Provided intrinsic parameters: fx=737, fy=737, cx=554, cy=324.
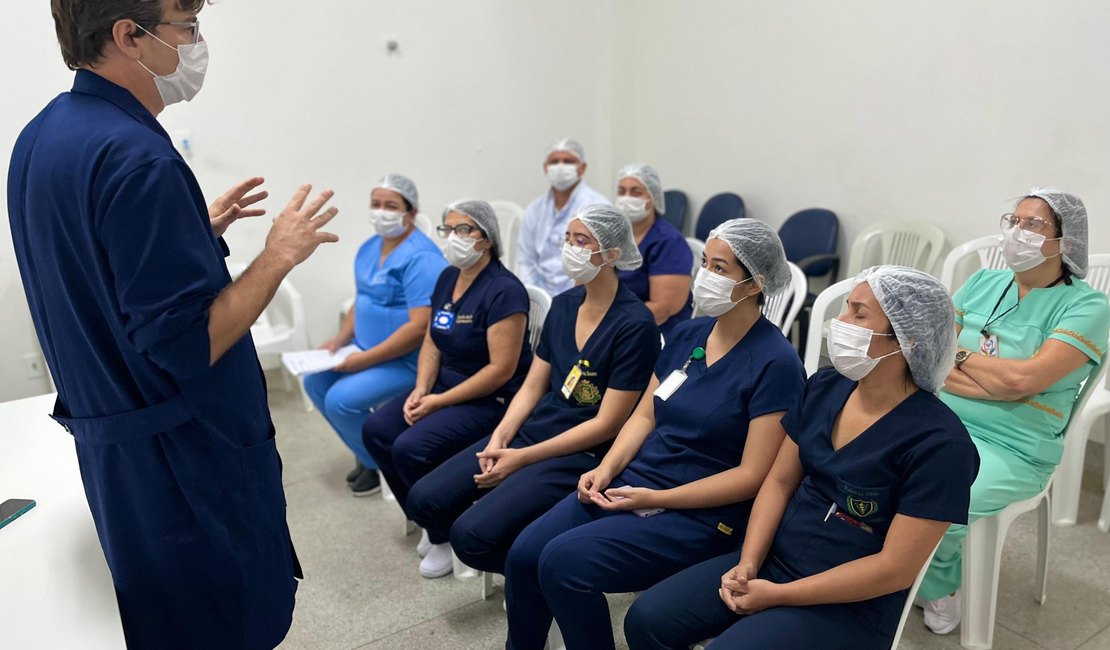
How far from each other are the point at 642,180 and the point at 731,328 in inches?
61.8

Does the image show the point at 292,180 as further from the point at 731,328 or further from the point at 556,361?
the point at 731,328

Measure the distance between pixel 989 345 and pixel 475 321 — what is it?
5.32 feet

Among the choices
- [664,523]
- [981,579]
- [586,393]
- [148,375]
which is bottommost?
[981,579]

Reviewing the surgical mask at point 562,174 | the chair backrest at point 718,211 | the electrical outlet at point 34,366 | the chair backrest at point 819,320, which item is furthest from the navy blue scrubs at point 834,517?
the electrical outlet at point 34,366

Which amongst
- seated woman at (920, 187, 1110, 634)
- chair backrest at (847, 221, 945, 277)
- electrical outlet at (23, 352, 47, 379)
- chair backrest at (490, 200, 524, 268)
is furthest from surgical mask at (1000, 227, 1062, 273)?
electrical outlet at (23, 352, 47, 379)

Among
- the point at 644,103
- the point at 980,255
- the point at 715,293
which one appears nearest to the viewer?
the point at 715,293

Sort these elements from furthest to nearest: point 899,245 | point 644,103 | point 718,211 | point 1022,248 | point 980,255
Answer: point 644,103 < point 718,211 < point 899,245 < point 980,255 < point 1022,248

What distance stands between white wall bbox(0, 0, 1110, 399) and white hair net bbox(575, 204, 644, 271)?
196 cm

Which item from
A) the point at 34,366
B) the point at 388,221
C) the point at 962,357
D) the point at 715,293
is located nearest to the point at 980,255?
the point at 962,357

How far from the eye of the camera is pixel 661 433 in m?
1.90

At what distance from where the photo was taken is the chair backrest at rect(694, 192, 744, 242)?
4.35 metres

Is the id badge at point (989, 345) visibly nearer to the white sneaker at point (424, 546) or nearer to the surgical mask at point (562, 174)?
Answer: the white sneaker at point (424, 546)

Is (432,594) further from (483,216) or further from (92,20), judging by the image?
(92,20)

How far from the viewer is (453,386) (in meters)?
2.69
